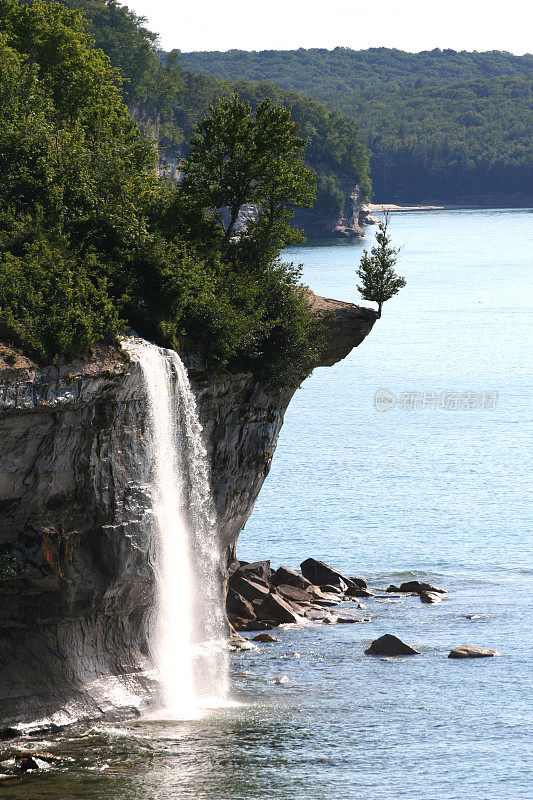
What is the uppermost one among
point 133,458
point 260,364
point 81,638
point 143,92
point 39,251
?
point 143,92

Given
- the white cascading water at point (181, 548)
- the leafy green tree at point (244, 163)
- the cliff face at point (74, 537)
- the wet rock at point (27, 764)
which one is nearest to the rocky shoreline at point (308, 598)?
the white cascading water at point (181, 548)

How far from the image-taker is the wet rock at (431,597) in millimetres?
50406

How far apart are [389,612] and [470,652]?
6.71m

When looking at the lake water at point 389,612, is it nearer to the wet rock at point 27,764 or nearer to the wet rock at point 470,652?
the wet rock at point 470,652

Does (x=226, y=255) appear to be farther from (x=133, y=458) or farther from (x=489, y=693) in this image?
(x=489, y=693)

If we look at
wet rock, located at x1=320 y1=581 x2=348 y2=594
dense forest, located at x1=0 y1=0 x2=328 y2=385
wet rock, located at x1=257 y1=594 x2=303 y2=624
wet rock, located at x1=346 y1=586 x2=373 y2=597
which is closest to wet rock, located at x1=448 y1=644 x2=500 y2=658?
wet rock, located at x1=257 y1=594 x2=303 y2=624

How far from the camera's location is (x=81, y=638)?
1302 inches

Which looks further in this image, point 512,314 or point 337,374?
point 512,314

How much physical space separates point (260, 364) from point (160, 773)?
53.5ft

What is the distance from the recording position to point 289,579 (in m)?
50.1

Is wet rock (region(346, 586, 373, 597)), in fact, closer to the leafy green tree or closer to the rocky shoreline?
the rocky shoreline

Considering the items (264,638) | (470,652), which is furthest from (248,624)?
(470,652)

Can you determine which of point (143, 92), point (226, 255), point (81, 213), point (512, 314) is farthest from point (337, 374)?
point (143, 92)

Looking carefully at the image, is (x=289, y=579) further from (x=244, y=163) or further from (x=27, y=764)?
(x=27, y=764)
